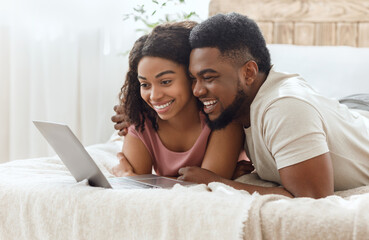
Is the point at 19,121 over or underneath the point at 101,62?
underneath

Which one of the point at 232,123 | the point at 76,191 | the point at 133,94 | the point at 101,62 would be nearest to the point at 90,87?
the point at 101,62

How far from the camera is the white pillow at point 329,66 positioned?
6.81 feet

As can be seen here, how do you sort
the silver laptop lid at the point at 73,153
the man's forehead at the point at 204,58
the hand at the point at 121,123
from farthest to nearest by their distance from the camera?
the hand at the point at 121,123
the man's forehead at the point at 204,58
the silver laptop lid at the point at 73,153

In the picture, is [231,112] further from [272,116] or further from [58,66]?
[58,66]

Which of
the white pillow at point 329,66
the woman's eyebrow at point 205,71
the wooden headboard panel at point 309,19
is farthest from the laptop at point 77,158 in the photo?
the wooden headboard panel at point 309,19

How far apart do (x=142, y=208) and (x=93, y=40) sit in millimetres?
1902

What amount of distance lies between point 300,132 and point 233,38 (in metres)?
0.35

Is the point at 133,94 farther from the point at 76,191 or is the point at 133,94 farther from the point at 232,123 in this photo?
the point at 76,191

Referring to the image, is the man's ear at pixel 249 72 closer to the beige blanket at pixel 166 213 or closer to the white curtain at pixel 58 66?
the beige blanket at pixel 166 213

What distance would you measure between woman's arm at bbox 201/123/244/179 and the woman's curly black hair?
0.23 meters

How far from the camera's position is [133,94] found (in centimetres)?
160

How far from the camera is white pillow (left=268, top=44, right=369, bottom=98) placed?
2.07 meters

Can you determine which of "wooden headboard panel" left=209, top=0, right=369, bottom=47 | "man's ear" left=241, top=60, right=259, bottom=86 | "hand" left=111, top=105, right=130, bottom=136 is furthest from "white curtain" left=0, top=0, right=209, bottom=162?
"man's ear" left=241, top=60, right=259, bottom=86

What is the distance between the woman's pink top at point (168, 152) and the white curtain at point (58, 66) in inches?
42.1
